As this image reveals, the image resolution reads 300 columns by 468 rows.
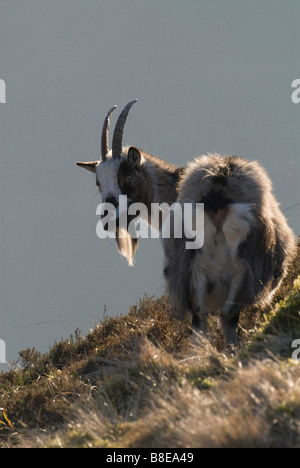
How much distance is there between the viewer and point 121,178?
28.3 ft

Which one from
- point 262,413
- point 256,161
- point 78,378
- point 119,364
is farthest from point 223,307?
point 262,413

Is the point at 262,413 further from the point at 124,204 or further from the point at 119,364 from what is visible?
the point at 124,204

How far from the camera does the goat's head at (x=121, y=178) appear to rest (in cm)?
855

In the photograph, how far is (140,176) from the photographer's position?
8758mm

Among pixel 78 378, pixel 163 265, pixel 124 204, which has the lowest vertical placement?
pixel 78 378

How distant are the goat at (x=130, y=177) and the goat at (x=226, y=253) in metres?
1.88

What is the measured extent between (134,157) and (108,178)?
40 centimetres

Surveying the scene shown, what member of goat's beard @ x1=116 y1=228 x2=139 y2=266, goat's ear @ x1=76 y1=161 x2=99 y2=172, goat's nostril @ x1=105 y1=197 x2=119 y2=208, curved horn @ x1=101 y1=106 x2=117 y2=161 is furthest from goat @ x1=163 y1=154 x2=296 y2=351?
goat's ear @ x1=76 y1=161 x2=99 y2=172

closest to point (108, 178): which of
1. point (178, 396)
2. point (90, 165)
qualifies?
point (90, 165)

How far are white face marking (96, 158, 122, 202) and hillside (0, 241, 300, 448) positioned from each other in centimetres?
147

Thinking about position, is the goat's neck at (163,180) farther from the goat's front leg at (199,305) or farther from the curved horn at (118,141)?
the goat's front leg at (199,305)

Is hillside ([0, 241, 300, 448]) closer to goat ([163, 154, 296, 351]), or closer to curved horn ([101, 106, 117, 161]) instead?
goat ([163, 154, 296, 351])

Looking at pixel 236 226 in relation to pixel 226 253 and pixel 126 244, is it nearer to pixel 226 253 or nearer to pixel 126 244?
pixel 226 253

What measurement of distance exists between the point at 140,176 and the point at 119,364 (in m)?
3.20
